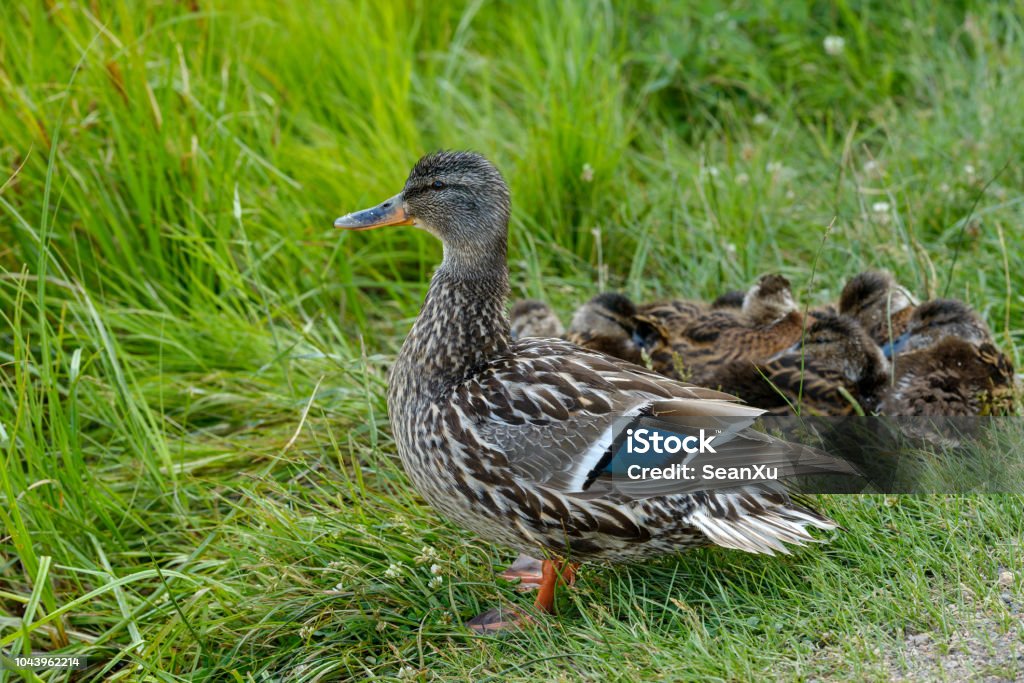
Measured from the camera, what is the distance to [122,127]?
4.86 meters

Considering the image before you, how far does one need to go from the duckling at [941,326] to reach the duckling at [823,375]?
0.12 metres

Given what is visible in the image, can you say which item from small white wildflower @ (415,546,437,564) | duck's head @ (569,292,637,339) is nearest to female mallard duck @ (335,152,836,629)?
small white wildflower @ (415,546,437,564)

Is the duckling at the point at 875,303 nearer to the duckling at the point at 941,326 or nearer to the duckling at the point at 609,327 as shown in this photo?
the duckling at the point at 941,326

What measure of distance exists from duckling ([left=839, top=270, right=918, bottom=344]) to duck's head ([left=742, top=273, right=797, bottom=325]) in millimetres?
214

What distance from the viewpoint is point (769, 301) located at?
14.6 feet

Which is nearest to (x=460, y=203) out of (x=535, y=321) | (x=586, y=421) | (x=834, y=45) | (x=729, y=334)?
(x=586, y=421)

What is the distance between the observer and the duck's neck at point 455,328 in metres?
3.51

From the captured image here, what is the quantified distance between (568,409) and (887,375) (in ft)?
4.57

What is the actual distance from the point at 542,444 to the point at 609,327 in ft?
4.05

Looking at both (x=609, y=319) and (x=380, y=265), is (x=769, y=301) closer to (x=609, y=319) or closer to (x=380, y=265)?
(x=609, y=319)

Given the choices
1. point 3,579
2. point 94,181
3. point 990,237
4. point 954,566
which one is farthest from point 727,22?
point 3,579

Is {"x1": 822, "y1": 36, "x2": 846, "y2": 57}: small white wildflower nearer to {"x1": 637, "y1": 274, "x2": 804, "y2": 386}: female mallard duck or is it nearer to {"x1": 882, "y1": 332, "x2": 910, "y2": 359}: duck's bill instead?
{"x1": 637, "y1": 274, "x2": 804, "y2": 386}: female mallard duck

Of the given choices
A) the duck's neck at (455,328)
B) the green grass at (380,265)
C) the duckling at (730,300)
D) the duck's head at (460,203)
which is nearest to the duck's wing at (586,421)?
the duck's neck at (455,328)

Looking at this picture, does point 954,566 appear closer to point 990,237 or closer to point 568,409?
point 568,409
